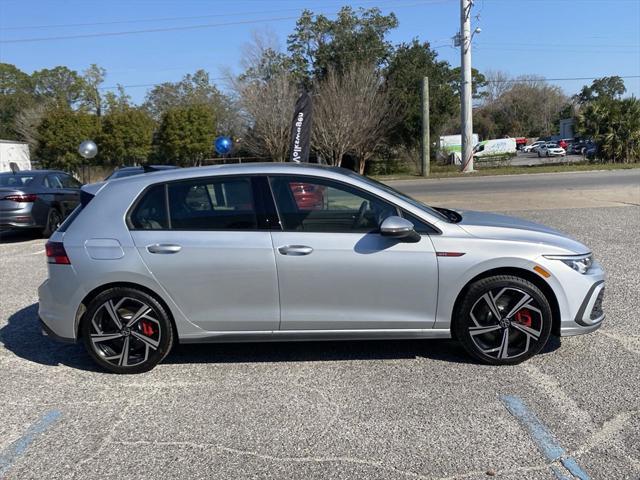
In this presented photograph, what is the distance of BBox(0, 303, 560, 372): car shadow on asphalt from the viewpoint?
4.64 meters

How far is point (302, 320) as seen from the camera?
4.25m

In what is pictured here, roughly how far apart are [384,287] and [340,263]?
39 centimetres

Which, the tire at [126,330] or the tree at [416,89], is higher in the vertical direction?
the tree at [416,89]

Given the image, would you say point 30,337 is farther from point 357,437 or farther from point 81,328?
point 357,437

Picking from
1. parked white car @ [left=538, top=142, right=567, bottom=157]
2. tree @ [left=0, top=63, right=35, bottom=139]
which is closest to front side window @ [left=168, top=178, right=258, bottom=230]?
parked white car @ [left=538, top=142, right=567, bottom=157]

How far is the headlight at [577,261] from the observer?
4223mm

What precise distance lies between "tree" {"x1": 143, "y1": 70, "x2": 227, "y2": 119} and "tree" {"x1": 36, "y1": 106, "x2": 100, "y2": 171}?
60.3ft

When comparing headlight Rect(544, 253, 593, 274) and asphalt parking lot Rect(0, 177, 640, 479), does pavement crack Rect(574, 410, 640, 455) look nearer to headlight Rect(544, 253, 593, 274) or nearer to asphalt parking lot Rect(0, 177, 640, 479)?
asphalt parking lot Rect(0, 177, 640, 479)

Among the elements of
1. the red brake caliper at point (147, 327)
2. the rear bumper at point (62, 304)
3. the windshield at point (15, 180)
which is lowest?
the red brake caliper at point (147, 327)

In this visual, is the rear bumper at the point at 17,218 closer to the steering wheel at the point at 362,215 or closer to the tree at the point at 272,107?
the steering wheel at the point at 362,215

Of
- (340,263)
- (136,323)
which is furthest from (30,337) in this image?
(340,263)

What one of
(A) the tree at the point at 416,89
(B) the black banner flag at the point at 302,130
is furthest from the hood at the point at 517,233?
(A) the tree at the point at 416,89

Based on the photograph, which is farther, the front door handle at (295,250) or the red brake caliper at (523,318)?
the red brake caliper at (523,318)

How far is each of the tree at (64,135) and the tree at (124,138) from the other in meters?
1.18
